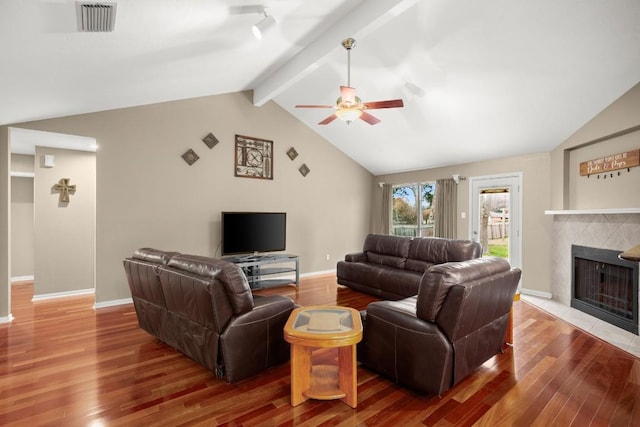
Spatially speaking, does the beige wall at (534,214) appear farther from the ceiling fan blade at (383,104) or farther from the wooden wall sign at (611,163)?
the ceiling fan blade at (383,104)

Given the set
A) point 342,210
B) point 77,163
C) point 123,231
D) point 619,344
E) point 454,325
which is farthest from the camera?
Result: point 342,210

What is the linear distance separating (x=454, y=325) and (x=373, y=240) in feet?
12.2

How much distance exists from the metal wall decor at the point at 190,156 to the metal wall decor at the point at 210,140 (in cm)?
29

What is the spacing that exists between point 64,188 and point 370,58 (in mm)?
5124

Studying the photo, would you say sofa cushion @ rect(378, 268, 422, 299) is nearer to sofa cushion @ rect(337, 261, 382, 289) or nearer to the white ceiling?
sofa cushion @ rect(337, 261, 382, 289)

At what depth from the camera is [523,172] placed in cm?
542

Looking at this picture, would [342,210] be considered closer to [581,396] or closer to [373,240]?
→ [373,240]

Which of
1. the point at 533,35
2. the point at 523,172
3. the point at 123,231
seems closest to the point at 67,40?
the point at 123,231

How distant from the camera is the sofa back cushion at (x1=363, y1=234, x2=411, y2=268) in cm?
529

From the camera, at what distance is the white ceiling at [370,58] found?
2602 millimetres

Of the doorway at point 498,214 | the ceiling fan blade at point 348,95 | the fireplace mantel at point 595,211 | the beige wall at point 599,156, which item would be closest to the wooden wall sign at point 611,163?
the beige wall at point 599,156

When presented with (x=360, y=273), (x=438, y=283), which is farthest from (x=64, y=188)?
(x=438, y=283)

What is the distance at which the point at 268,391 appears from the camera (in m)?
2.32

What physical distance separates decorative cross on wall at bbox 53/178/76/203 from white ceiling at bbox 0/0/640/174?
137 centimetres
